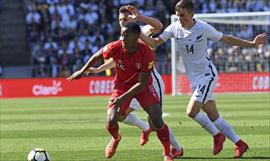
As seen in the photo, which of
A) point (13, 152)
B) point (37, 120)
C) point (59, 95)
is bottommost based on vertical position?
point (59, 95)

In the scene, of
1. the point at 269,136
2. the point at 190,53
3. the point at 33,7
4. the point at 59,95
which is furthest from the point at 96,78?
the point at 190,53

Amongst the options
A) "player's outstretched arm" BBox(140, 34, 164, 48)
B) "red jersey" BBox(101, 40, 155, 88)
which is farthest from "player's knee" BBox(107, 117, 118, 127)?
"player's outstretched arm" BBox(140, 34, 164, 48)

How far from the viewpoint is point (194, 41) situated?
447 inches

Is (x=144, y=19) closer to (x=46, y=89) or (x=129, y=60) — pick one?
(x=129, y=60)

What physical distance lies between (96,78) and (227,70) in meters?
6.02

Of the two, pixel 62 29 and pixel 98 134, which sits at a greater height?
pixel 98 134

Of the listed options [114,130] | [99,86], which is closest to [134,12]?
[114,130]

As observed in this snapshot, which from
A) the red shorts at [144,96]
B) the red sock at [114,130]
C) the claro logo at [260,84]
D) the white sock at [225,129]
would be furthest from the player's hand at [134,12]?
the claro logo at [260,84]

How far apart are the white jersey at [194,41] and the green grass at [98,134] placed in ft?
4.53

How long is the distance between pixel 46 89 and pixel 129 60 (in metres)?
24.3

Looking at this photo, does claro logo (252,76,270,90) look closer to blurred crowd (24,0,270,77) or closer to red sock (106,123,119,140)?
blurred crowd (24,0,270,77)

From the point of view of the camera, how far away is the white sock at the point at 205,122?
11.4 meters

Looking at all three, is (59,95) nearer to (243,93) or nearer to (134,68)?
(243,93)

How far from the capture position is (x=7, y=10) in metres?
40.4
